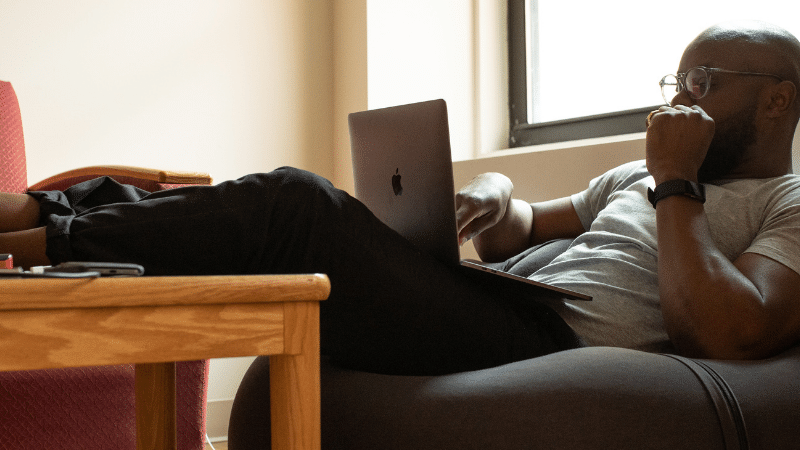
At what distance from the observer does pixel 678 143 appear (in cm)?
112

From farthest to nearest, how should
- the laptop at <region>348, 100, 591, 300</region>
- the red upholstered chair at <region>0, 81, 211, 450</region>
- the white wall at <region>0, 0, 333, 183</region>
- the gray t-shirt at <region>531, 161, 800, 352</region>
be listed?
the white wall at <region>0, 0, 333, 183</region>
the red upholstered chair at <region>0, 81, 211, 450</region>
the gray t-shirt at <region>531, 161, 800, 352</region>
the laptop at <region>348, 100, 591, 300</region>

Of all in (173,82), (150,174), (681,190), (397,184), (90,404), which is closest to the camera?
(397,184)

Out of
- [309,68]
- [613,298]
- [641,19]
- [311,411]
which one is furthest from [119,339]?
[309,68]

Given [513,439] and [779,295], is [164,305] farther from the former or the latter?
[779,295]

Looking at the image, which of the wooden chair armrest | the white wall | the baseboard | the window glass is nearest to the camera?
the wooden chair armrest

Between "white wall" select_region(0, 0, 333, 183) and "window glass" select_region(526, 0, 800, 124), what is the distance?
81cm

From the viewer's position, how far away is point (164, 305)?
538mm

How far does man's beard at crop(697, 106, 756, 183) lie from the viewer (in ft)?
4.01

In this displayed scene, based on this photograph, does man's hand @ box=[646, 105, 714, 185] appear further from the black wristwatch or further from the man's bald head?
the man's bald head

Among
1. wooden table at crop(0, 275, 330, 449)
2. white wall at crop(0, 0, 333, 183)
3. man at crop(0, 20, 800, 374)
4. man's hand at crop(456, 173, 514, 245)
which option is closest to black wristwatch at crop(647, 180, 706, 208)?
man at crop(0, 20, 800, 374)

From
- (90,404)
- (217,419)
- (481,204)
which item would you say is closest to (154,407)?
(90,404)

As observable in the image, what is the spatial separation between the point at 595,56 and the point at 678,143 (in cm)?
124

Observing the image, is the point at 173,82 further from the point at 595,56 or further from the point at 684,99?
the point at 684,99

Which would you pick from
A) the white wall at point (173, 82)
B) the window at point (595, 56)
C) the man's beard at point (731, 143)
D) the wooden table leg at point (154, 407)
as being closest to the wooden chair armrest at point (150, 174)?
the white wall at point (173, 82)
